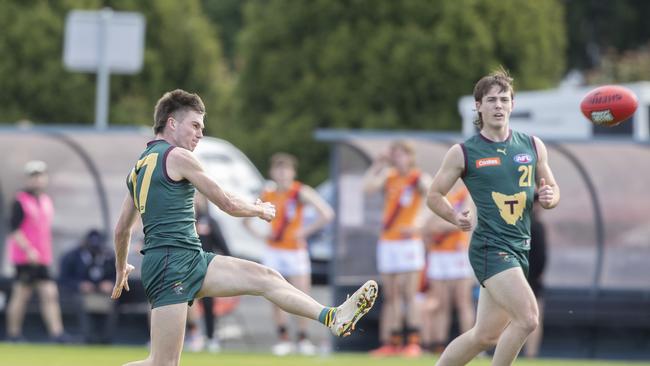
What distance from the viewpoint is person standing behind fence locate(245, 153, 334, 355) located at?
57.0 feet

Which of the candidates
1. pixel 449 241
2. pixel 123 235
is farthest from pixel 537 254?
pixel 123 235

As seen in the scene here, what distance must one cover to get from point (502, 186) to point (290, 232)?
7.42 metres

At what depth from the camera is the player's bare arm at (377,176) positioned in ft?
56.9

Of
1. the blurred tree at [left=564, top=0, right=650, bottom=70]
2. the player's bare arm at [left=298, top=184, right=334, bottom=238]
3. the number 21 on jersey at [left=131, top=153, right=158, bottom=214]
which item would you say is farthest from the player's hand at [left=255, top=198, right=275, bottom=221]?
the blurred tree at [left=564, top=0, right=650, bottom=70]

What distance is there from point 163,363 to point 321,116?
78.7ft

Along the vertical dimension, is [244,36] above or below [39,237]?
above

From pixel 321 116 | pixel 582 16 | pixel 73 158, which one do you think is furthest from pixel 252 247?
pixel 582 16

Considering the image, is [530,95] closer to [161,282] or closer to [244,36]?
[244,36]

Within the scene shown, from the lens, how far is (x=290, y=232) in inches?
692

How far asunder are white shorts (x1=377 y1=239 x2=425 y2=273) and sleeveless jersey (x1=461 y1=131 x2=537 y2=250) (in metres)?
6.36

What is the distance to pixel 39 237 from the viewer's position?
17.9 m

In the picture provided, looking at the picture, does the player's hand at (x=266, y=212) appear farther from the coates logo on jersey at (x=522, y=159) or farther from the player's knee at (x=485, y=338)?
the coates logo on jersey at (x=522, y=159)

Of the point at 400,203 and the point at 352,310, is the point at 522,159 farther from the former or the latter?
the point at 400,203

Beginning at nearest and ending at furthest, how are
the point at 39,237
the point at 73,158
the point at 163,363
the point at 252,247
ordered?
the point at 163,363 < the point at 39,237 < the point at 73,158 < the point at 252,247
